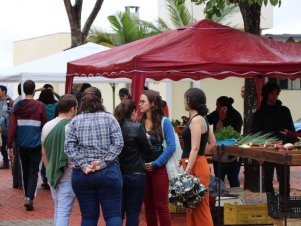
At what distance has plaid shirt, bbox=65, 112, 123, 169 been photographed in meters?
7.92

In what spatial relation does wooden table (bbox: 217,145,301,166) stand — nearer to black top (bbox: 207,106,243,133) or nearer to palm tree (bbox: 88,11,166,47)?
black top (bbox: 207,106,243,133)

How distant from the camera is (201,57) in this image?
11.0m

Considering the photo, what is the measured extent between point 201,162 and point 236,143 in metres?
1.79

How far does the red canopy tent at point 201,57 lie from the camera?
10.8 meters

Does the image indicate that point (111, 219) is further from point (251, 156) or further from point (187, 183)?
point (251, 156)

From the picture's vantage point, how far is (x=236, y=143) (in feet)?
34.9

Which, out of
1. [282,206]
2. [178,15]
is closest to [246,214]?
[282,206]

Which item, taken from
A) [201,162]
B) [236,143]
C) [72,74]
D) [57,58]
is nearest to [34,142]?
[72,74]

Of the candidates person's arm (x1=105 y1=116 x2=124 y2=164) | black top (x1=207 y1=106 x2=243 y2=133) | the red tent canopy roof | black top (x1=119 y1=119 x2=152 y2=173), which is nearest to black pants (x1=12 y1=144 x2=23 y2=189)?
the red tent canopy roof

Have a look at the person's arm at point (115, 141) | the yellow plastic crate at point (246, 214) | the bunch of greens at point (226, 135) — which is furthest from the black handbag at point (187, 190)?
the bunch of greens at point (226, 135)

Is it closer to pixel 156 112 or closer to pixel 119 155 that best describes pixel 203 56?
pixel 156 112

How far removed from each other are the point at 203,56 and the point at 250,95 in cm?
346

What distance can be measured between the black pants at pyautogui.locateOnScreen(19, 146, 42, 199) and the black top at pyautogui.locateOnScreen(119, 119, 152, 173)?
401 cm

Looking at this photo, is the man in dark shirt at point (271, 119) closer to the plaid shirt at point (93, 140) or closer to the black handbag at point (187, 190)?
the black handbag at point (187, 190)
